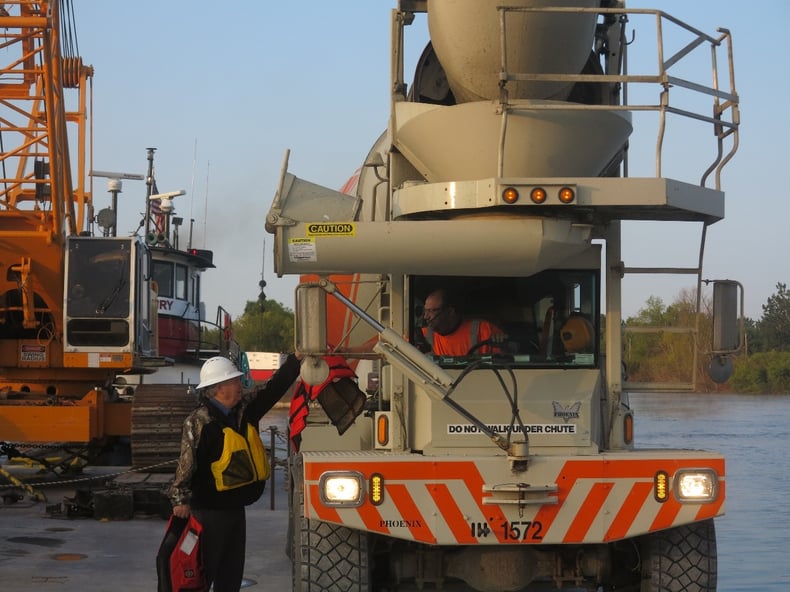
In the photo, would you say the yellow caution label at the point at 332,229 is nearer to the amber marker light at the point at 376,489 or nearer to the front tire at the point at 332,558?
the amber marker light at the point at 376,489

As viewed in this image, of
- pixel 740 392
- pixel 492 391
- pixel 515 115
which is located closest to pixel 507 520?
pixel 492 391

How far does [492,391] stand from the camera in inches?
326

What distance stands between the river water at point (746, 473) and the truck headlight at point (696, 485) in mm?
2799

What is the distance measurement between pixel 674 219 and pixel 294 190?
99.4 inches

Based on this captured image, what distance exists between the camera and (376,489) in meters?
7.79

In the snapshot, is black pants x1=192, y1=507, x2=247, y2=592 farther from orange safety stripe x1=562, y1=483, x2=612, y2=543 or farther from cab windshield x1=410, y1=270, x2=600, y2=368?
orange safety stripe x1=562, y1=483, x2=612, y2=543

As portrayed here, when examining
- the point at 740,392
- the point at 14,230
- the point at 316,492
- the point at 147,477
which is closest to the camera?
the point at 316,492

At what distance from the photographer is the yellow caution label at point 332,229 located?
788 cm

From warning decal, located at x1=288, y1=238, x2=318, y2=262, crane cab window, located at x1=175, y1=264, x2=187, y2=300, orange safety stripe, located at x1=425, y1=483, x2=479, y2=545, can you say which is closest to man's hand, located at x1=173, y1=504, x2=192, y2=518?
orange safety stripe, located at x1=425, y1=483, x2=479, y2=545

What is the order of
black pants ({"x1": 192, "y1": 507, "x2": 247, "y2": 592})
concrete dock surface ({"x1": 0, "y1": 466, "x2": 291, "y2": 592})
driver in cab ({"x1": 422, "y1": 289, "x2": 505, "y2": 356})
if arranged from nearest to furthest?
black pants ({"x1": 192, "y1": 507, "x2": 247, "y2": 592}) < driver in cab ({"x1": 422, "y1": 289, "x2": 505, "y2": 356}) < concrete dock surface ({"x1": 0, "y1": 466, "x2": 291, "y2": 592})

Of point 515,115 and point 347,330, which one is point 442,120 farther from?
point 347,330

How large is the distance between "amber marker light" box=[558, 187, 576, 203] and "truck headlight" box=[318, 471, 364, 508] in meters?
2.05

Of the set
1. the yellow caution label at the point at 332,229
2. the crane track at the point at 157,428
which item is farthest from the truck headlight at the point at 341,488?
the crane track at the point at 157,428

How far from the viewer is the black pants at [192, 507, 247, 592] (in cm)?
770
